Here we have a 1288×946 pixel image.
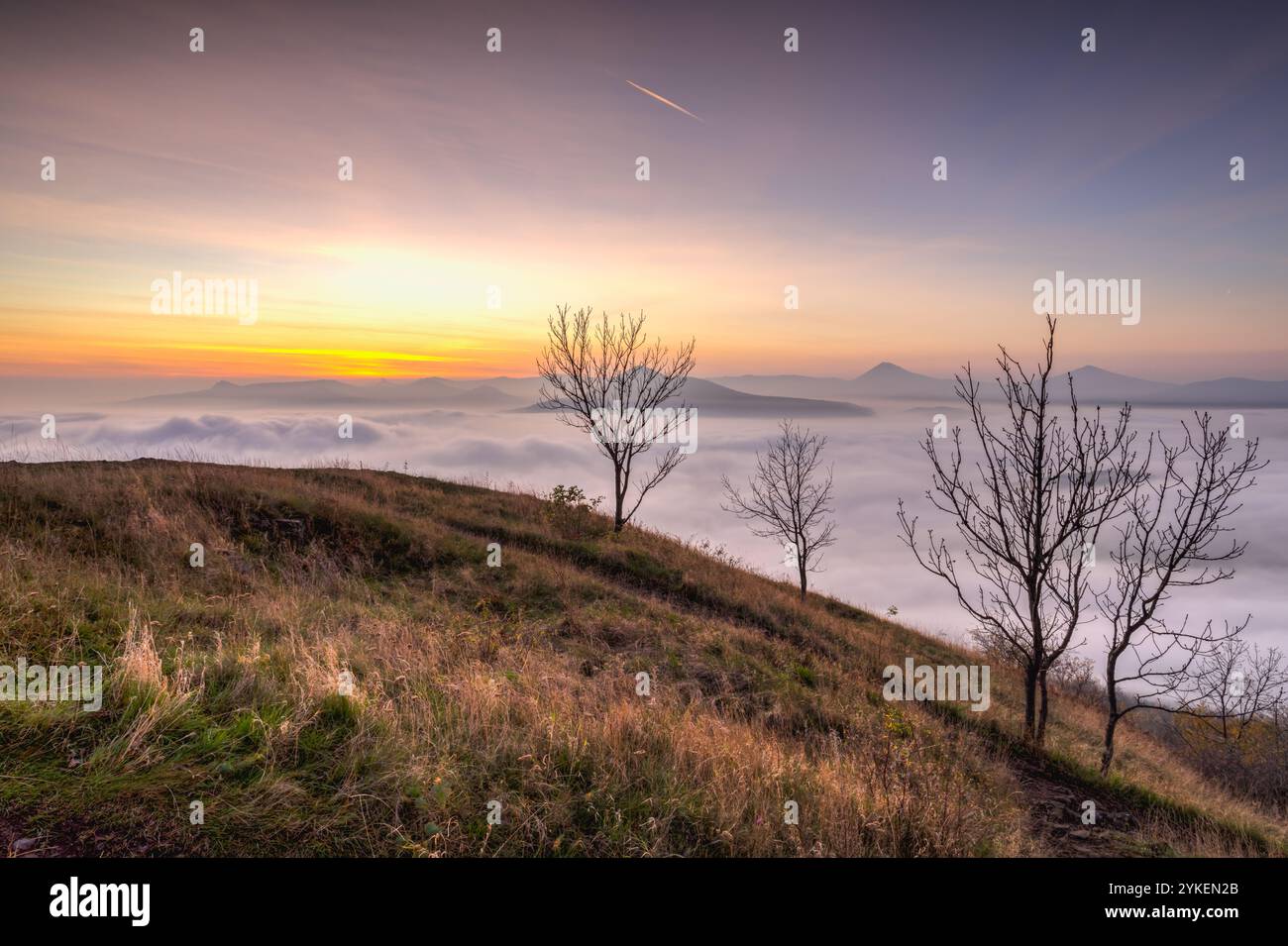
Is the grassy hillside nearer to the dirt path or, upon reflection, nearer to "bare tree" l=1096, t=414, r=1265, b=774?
the dirt path

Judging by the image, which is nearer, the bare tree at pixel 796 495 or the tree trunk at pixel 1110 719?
the tree trunk at pixel 1110 719

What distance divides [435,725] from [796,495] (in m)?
22.6

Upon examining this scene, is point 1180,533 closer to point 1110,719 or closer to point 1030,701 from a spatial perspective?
point 1110,719

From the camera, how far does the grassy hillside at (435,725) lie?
333 cm

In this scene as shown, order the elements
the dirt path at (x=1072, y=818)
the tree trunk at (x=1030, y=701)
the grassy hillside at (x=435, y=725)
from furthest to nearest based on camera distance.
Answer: the tree trunk at (x=1030, y=701) → the dirt path at (x=1072, y=818) → the grassy hillside at (x=435, y=725)

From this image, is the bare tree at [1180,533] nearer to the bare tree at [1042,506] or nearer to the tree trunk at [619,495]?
the bare tree at [1042,506]

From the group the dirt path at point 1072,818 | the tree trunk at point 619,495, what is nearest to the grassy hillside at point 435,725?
the dirt path at point 1072,818

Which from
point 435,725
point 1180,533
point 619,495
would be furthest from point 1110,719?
point 619,495

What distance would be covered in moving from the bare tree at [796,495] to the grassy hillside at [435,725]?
11130 mm

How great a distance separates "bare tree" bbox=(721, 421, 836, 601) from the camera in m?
24.8

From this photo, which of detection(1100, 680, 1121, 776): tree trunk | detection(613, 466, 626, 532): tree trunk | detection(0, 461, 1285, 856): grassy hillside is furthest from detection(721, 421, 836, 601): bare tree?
detection(1100, 680, 1121, 776): tree trunk

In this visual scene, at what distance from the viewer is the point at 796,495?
83.4 feet

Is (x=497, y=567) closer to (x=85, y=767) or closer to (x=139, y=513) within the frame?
(x=139, y=513)
